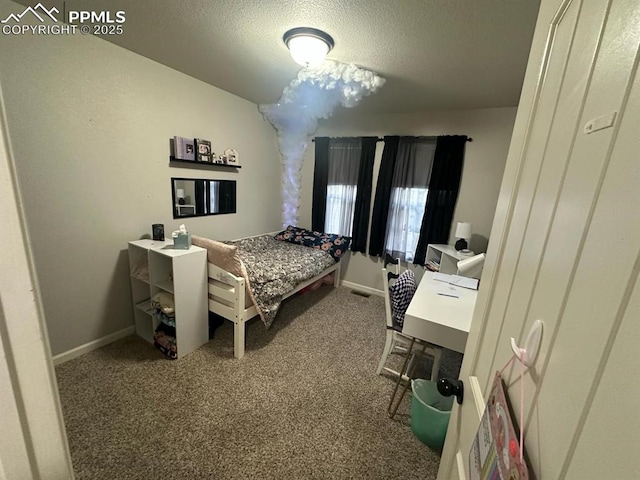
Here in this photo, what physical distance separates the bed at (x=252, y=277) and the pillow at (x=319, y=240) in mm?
176

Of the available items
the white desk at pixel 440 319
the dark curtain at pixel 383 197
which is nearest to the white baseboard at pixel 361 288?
the dark curtain at pixel 383 197

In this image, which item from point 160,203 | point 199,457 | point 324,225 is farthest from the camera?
point 324,225

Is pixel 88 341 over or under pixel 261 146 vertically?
under

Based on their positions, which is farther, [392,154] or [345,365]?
[392,154]

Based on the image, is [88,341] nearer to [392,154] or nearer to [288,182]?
[288,182]

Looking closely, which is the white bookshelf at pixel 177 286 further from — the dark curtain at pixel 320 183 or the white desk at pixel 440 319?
the dark curtain at pixel 320 183

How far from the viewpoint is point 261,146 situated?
11.5ft

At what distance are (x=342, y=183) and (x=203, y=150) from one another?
6.04 feet

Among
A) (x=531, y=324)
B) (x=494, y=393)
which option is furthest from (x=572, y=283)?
(x=494, y=393)

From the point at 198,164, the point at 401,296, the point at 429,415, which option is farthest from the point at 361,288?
the point at 198,164

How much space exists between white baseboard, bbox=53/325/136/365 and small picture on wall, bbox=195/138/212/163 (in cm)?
176

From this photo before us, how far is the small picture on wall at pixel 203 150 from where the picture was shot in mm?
2633

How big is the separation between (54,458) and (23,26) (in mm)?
2481

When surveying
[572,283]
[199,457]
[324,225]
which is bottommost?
[199,457]
